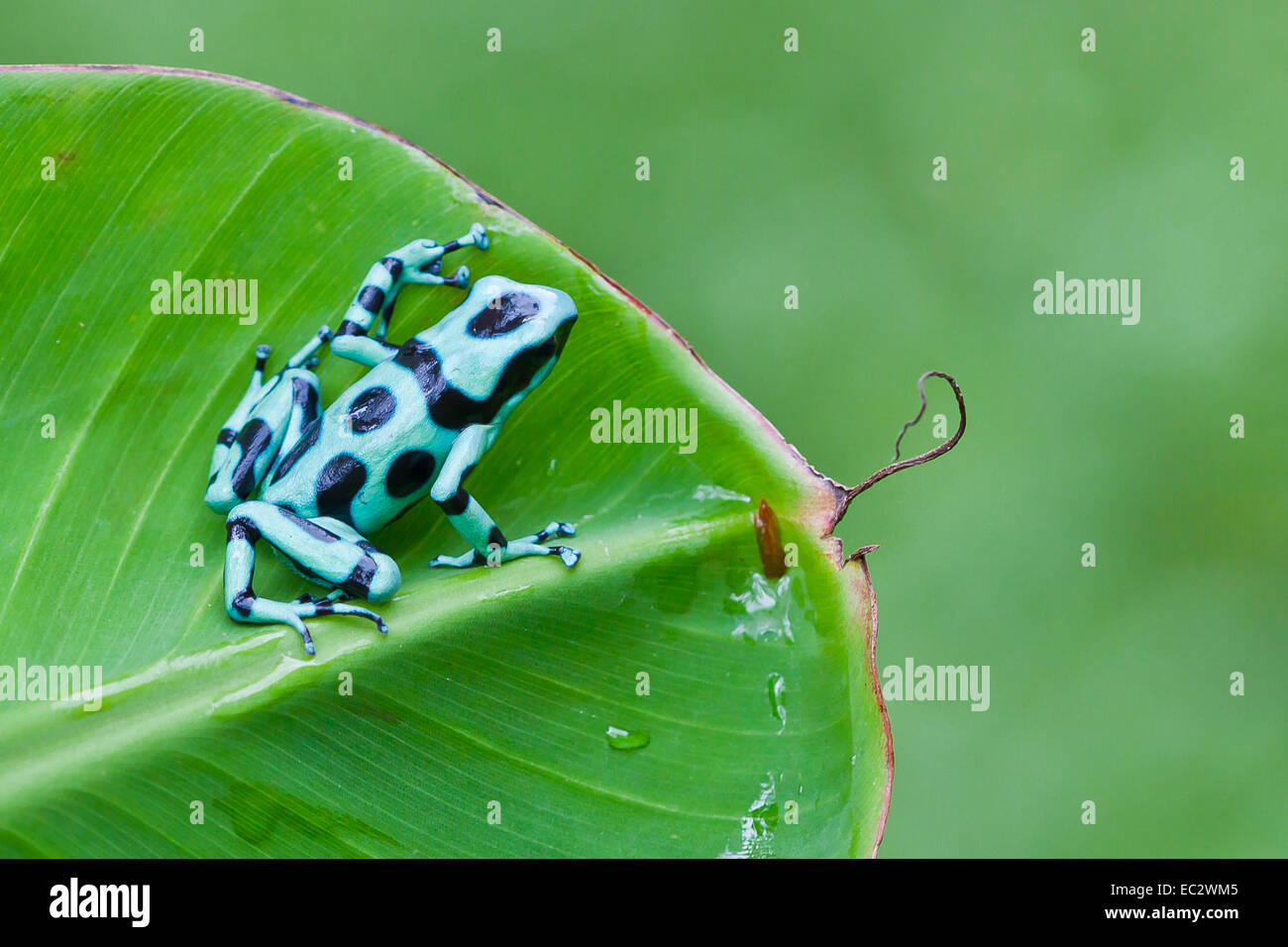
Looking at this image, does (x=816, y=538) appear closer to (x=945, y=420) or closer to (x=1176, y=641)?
(x=945, y=420)

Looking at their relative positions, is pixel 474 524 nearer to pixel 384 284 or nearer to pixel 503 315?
pixel 503 315

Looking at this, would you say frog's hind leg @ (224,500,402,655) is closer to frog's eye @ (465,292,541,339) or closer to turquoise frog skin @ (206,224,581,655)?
turquoise frog skin @ (206,224,581,655)
